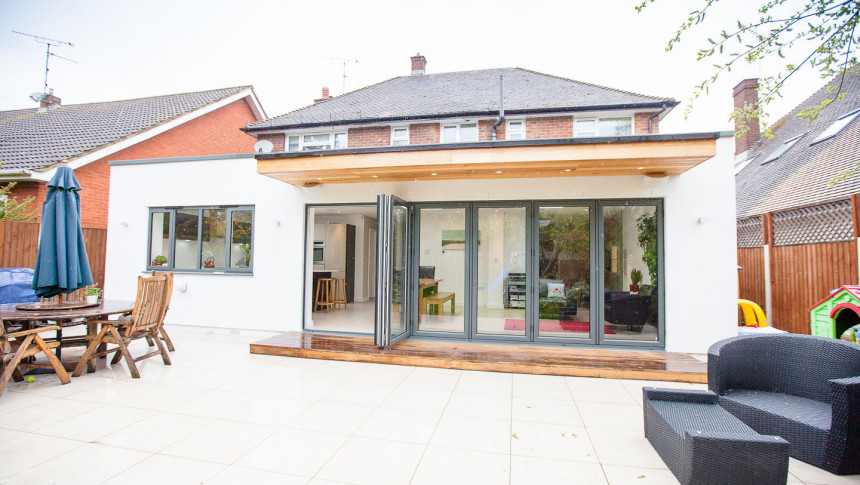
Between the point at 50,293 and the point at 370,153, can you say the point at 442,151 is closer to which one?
the point at 370,153

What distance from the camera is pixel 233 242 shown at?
6.55m

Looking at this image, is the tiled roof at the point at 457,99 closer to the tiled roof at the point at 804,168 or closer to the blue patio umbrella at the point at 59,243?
the tiled roof at the point at 804,168

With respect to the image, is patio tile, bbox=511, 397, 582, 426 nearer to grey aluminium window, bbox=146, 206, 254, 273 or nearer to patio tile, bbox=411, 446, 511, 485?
patio tile, bbox=411, 446, 511, 485

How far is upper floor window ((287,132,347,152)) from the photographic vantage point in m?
11.0

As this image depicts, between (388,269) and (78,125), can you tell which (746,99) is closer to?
(388,269)

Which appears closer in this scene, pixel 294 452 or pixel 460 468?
pixel 460 468

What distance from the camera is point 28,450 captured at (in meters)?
2.67

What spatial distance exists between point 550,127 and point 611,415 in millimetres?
7885

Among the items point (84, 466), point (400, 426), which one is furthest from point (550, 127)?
point (84, 466)

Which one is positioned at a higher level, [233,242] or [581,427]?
[233,242]

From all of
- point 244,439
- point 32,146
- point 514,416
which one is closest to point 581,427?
point 514,416

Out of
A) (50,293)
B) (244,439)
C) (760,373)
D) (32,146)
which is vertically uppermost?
(32,146)

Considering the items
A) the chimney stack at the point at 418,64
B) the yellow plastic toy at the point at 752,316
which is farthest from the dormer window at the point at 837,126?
the chimney stack at the point at 418,64

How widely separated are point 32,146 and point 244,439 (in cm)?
1287
